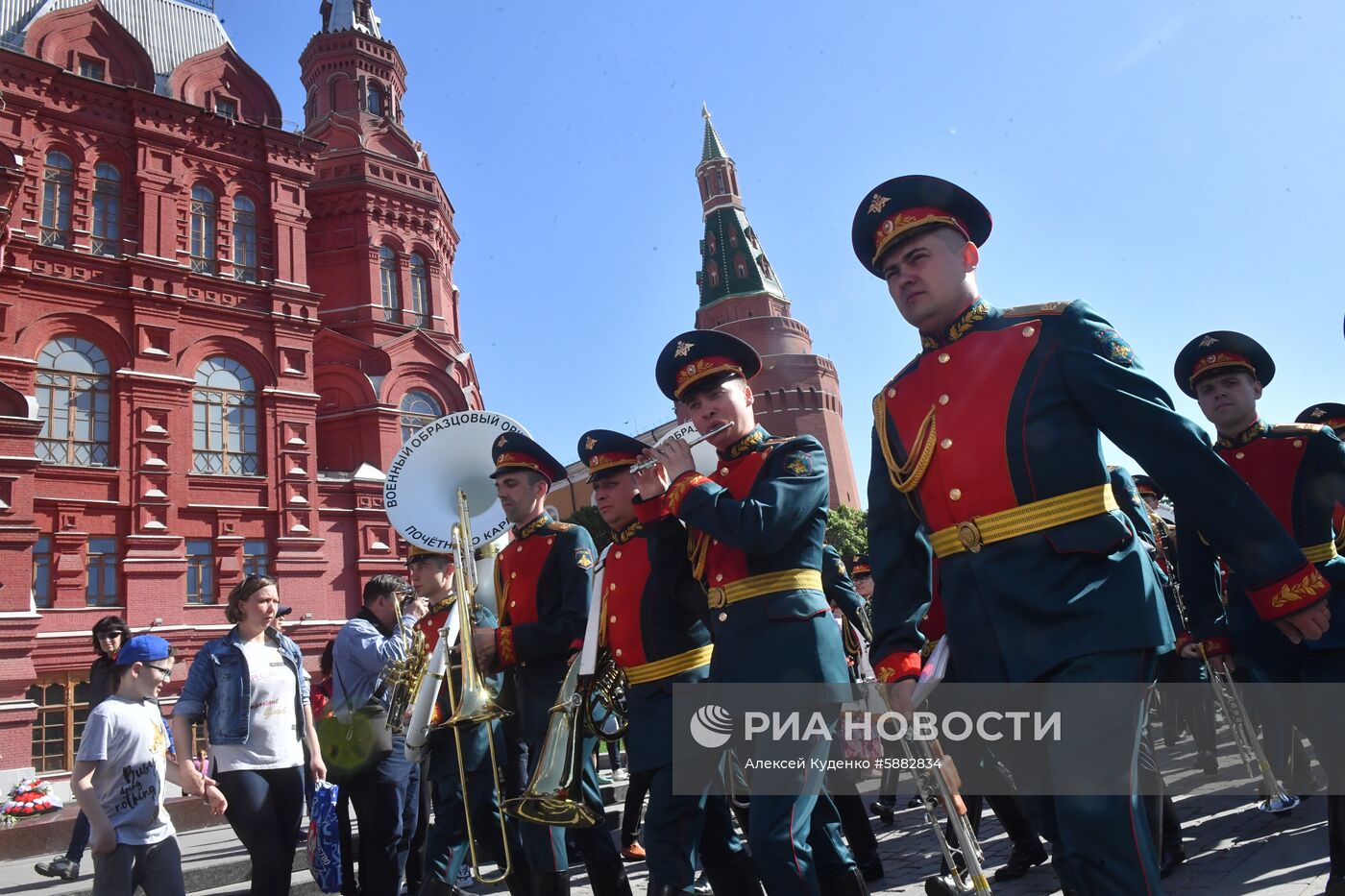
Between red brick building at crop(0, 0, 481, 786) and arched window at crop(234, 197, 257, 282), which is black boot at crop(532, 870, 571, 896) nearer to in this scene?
red brick building at crop(0, 0, 481, 786)

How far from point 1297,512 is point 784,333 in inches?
2446

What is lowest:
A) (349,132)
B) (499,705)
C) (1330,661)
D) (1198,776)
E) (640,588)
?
(1198,776)

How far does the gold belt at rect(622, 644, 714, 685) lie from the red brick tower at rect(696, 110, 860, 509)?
169ft

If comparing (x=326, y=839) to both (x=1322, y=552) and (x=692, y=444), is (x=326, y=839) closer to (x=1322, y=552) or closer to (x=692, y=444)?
(x=692, y=444)

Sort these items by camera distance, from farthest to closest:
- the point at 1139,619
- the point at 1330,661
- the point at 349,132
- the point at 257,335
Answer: the point at 349,132, the point at 257,335, the point at 1330,661, the point at 1139,619

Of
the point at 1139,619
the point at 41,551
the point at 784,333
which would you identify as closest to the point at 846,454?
the point at 784,333

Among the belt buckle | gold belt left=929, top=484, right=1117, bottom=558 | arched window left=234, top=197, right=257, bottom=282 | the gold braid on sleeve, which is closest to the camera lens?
gold belt left=929, top=484, right=1117, bottom=558

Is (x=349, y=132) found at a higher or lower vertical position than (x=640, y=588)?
higher

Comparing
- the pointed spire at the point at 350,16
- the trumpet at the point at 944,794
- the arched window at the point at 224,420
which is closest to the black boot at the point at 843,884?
the trumpet at the point at 944,794

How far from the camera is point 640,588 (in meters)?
4.11

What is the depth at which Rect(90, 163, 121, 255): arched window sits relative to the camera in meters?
26.3

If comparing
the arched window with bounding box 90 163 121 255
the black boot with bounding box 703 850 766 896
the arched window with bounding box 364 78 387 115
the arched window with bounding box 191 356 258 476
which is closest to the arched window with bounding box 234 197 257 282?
the arched window with bounding box 191 356 258 476

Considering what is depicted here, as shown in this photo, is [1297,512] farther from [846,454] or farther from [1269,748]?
[846,454]

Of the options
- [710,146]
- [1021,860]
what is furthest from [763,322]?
[1021,860]
